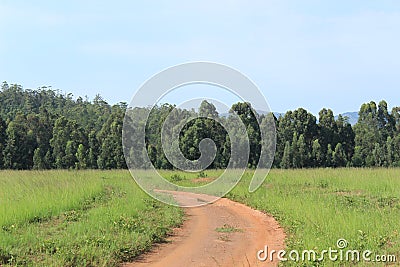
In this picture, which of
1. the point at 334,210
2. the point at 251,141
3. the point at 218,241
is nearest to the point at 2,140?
the point at 251,141

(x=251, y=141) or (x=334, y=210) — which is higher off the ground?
(x=251, y=141)

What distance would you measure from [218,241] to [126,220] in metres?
2.09

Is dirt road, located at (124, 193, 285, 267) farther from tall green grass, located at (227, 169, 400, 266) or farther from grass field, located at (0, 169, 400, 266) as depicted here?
tall green grass, located at (227, 169, 400, 266)

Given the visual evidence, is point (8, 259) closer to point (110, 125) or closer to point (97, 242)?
point (97, 242)

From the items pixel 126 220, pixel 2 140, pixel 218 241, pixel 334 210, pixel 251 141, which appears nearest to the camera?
pixel 218 241

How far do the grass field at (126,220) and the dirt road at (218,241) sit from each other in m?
0.31

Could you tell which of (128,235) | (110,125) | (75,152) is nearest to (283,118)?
(110,125)

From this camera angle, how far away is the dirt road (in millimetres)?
7465

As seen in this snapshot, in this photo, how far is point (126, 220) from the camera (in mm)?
9742

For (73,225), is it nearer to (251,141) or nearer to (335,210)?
(335,210)

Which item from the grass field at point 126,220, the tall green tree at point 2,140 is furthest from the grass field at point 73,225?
the tall green tree at point 2,140

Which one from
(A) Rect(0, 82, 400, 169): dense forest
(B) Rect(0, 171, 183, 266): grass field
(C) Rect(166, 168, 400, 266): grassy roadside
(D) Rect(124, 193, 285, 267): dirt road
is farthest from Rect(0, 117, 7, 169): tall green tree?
(D) Rect(124, 193, 285, 267): dirt road

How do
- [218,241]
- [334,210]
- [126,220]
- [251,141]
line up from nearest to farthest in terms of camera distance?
[218,241] < [126,220] < [334,210] < [251,141]

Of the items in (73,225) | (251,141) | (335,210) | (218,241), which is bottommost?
(218,241)
